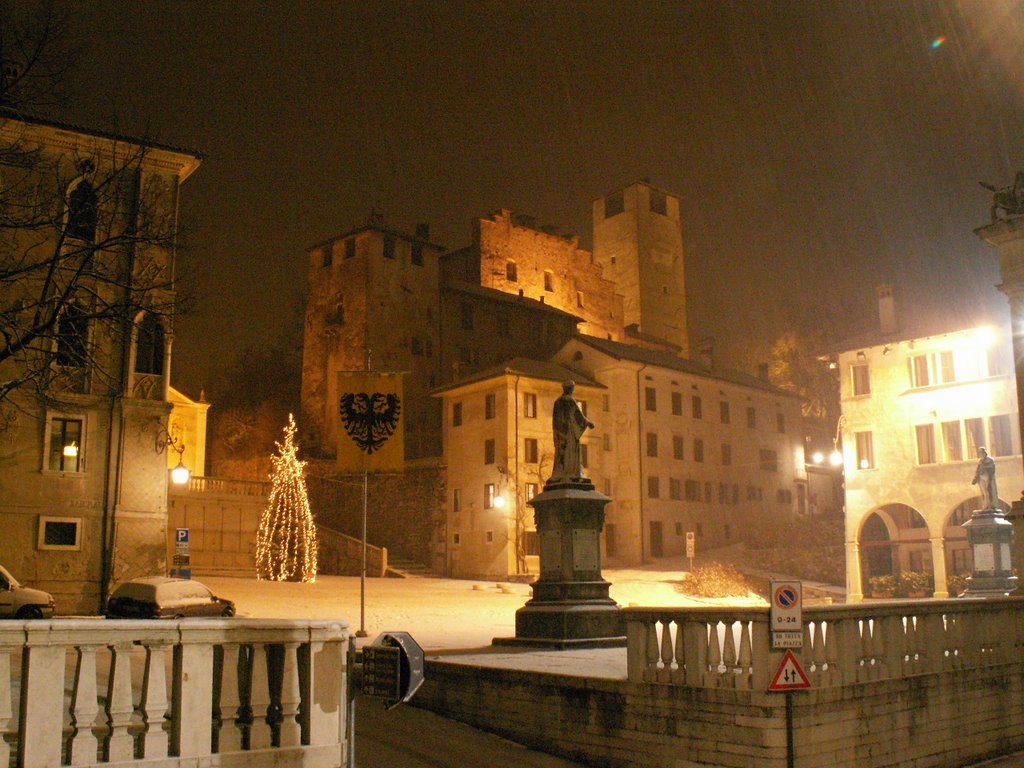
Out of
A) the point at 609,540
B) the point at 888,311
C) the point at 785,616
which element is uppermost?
the point at 888,311

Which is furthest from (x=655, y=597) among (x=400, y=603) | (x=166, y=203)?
(x=166, y=203)

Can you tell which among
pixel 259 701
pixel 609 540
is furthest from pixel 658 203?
pixel 259 701

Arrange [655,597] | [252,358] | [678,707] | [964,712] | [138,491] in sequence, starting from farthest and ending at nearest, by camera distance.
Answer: [252,358] < [655,597] < [138,491] < [964,712] < [678,707]

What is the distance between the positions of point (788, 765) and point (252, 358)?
62.5 m

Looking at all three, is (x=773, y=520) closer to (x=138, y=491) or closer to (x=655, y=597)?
(x=655, y=597)

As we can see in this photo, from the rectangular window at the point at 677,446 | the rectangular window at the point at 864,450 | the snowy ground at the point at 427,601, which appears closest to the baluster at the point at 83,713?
the snowy ground at the point at 427,601

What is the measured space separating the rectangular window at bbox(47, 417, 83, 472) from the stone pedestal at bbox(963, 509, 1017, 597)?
2385cm

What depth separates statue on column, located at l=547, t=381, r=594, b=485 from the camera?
17703mm

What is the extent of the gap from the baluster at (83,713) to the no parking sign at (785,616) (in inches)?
253

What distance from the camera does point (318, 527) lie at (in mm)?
47188

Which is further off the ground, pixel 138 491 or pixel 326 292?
pixel 326 292

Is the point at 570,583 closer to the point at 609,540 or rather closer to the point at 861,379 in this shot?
the point at 861,379

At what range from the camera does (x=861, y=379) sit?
42719 mm

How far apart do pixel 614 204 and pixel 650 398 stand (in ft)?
116
